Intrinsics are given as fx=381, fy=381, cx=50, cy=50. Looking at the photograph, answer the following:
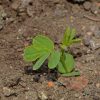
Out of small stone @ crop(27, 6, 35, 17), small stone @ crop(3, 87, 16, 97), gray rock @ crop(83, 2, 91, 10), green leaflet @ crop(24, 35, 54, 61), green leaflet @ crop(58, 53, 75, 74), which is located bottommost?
small stone @ crop(3, 87, 16, 97)

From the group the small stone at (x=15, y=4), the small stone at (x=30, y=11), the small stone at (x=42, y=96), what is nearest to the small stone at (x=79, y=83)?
the small stone at (x=42, y=96)

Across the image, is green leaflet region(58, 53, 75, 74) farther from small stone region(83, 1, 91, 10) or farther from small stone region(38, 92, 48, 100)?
small stone region(83, 1, 91, 10)

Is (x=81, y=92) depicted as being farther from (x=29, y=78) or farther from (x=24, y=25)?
(x=24, y=25)

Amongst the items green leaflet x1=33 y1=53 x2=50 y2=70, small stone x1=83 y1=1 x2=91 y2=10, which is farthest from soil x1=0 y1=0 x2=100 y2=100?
green leaflet x1=33 y1=53 x2=50 y2=70

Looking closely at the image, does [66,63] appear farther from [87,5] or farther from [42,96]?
[87,5]

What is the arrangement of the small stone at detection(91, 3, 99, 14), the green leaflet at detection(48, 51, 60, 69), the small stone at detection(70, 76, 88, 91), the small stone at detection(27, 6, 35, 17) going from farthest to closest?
the small stone at detection(91, 3, 99, 14) < the small stone at detection(27, 6, 35, 17) < the small stone at detection(70, 76, 88, 91) < the green leaflet at detection(48, 51, 60, 69)

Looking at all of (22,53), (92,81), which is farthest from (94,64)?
(22,53)
